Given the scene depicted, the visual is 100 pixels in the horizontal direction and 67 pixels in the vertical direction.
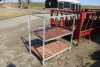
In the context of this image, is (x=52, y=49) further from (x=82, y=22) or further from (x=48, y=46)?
(x=82, y=22)

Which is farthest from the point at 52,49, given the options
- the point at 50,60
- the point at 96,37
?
the point at 96,37

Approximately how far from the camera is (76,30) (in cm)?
749

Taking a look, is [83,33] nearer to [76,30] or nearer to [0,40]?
[76,30]

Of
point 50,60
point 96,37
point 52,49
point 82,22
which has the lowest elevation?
point 50,60

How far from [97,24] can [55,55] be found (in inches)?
186

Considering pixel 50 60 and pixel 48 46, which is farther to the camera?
pixel 48 46

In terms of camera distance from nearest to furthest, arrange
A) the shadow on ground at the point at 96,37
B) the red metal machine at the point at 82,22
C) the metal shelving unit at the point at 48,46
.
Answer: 1. the metal shelving unit at the point at 48,46
2. the red metal machine at the point at 82,22
3. the shadow on ground at the point at 96,37

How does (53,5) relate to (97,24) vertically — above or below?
above

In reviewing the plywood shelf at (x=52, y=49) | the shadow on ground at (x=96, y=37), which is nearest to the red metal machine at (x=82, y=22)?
the shadow on ground at (x=96, y=37)

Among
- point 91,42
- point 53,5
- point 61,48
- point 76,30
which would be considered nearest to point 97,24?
point 91,42

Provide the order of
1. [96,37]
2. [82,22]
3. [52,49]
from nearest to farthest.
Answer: [52,49]
[82,22]
[96,37]

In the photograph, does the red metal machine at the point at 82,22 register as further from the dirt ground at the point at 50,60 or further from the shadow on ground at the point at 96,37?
the dirt ground at the point at 50,60

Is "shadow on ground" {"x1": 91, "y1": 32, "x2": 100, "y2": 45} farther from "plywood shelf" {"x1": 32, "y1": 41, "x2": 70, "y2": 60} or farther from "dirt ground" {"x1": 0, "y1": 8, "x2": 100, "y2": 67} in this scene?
"plywood shelf" {"x1": 32, "y1": 41, "x2": 70, "y2": 60}

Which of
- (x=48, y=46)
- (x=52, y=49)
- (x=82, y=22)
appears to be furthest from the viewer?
(x=82, y=22)
